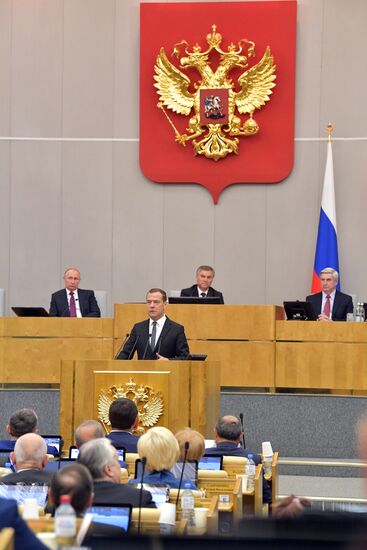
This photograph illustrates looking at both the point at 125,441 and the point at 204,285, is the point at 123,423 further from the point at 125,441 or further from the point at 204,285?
the point at 204,285

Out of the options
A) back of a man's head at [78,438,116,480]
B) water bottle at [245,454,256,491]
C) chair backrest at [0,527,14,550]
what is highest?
chair backrest at [0,527,14,550]

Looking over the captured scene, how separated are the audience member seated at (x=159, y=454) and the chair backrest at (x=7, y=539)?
9.15 ft

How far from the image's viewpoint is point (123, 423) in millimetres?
7211

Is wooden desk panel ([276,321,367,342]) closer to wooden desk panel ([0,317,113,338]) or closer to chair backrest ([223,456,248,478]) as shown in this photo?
wooden desk panel ([0,317,113,338])

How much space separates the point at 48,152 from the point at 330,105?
3.51 meters

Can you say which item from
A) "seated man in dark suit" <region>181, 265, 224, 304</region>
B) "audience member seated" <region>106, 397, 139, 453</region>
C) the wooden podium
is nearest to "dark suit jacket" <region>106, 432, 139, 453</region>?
"audience member seated" <region>106, 397, 139, 453</region>

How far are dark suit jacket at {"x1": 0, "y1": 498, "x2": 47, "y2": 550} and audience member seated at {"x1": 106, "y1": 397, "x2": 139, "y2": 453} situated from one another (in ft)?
13.1

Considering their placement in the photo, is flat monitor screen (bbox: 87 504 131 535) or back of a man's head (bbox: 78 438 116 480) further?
back of a man's head (bbox: 78 438 116 480)

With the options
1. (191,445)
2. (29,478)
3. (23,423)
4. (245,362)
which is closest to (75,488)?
(29,478)

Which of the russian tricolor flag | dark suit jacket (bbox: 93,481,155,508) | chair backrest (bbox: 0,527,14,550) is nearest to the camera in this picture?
chair backrest (bbox: 0,527,14,550)

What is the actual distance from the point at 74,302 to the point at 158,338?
2.85 metres

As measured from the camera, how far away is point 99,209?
47.9 feet

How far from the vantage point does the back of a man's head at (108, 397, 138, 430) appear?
7.17m

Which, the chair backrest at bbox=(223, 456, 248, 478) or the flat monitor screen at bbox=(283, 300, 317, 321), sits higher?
the flat monitor screen at bbox=(283, 300, 317, 321)
